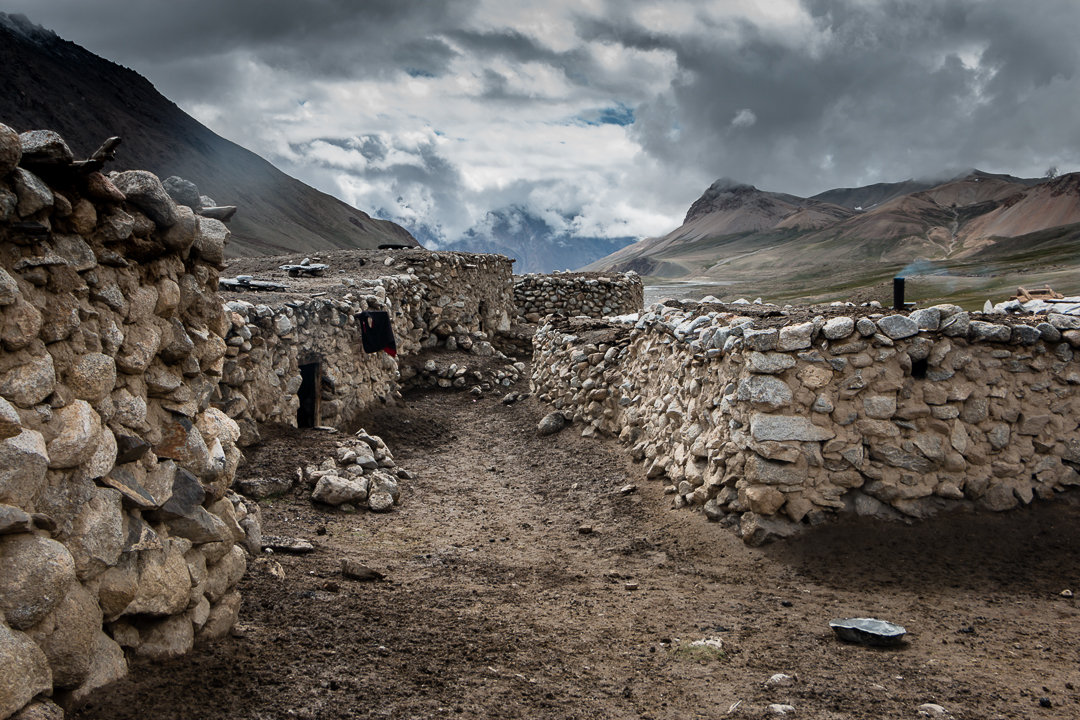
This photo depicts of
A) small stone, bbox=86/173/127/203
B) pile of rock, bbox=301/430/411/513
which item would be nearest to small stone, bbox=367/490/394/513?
pile of rock, bbox=301/430/411/513

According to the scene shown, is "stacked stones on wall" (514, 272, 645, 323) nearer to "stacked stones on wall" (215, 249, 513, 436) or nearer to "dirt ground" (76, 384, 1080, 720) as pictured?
"stacked stones on wall" (215, 249, 513, 436)

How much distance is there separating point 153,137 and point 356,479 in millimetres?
128234

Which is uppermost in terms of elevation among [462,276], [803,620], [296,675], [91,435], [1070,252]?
[1070,252]

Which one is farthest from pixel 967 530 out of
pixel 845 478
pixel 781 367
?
pixel 781 367

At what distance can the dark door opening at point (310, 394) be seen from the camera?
9.82m

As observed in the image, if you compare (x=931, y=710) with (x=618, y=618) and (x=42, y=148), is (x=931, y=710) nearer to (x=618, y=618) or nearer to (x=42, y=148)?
(x=618, y=618)

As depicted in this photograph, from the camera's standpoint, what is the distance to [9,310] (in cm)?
242

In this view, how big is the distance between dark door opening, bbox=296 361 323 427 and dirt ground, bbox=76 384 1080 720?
5.18 feet

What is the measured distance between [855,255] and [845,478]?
18966 centimetres

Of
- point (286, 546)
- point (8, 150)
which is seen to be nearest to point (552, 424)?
point (286, 546)

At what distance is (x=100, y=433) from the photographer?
2.76m

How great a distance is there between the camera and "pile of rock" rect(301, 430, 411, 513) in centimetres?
746

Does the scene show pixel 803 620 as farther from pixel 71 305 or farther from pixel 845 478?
pixel 71 305

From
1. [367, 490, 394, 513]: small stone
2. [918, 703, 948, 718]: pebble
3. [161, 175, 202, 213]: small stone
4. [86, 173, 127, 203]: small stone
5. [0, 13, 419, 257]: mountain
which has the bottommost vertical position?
[918, 703, 948, 718]: pebble
